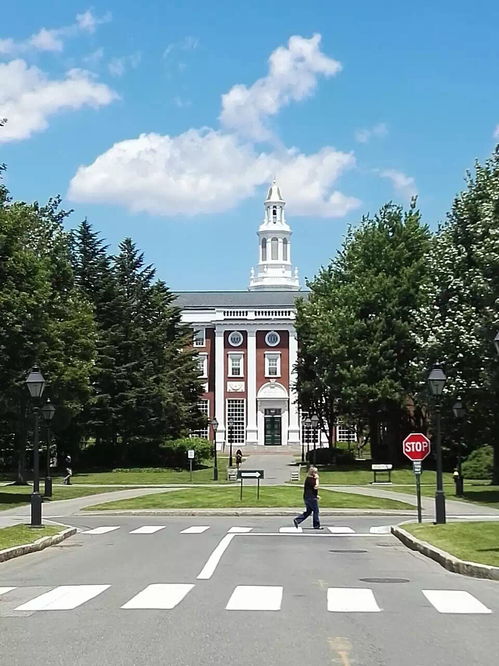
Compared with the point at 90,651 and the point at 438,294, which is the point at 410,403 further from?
the point at 90,651

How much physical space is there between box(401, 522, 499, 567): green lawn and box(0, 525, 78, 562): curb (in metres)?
7.99

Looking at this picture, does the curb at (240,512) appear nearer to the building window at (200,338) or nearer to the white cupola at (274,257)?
the building window at (200,338)

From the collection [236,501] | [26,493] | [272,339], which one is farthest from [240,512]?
[272,339]

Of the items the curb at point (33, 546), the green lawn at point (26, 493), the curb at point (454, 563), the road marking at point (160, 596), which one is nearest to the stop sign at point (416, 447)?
the curb at point (454, 563)

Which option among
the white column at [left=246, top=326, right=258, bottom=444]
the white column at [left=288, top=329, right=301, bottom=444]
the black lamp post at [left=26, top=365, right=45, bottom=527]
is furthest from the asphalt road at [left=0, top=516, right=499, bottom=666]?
the white column at [left=246, top=326, right=258, bottom=444]

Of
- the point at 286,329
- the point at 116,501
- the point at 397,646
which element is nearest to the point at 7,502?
the point at 116,501

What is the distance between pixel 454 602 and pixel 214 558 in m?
6.78

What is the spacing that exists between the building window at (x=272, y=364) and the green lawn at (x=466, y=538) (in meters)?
74.1

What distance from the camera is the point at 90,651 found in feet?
29.2

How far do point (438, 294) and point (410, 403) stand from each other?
72.8 feet

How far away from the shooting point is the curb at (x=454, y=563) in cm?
1538

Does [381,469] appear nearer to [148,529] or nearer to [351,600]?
[148,529]

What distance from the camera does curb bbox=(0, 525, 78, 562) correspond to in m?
18.7

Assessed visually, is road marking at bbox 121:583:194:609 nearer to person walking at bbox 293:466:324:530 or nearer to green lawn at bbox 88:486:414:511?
person walking at bbox 293:466:324:530
